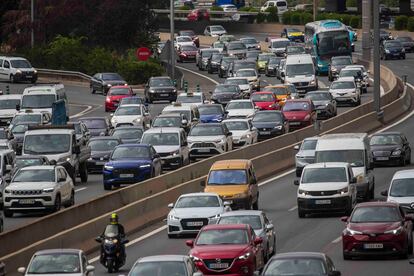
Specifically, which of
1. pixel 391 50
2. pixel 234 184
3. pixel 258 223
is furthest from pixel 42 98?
pixel 391 50

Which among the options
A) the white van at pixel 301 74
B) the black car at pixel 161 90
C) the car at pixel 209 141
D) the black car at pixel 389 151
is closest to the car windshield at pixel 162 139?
the car at pixel 209 141

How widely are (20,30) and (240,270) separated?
8261 centimetres

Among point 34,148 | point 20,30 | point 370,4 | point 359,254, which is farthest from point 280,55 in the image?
point 359,254

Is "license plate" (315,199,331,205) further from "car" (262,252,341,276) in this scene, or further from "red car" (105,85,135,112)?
"red car" (105,85,135,112)

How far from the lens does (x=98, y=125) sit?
61.7m

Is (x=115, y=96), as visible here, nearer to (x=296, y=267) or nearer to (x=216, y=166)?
(x=216, y=166)

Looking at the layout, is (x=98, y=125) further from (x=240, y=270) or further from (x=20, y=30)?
(x=20, y=30)

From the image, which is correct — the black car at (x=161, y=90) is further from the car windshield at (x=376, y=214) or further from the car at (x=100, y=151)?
the car windshield at (x=376, y=214)

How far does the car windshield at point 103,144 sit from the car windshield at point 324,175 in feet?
45.5

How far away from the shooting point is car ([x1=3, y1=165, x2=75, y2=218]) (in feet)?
132

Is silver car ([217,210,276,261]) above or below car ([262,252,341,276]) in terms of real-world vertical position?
below

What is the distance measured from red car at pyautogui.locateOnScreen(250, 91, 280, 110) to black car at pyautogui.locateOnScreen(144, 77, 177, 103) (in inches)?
432

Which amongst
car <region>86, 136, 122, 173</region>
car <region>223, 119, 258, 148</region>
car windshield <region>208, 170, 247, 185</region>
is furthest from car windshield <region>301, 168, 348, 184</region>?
car <region>223, 119, 258, 148</region>

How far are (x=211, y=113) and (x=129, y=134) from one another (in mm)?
8835
